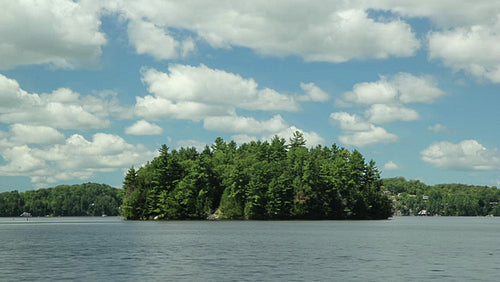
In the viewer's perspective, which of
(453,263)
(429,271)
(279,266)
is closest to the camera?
(429,271)

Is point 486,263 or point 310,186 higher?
point 310,186

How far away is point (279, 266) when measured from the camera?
160 feet

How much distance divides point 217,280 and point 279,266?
31.9 feet

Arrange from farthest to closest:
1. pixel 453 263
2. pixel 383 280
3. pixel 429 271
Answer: pixel 453 263 < pixel 429 271 < pixel 383 280

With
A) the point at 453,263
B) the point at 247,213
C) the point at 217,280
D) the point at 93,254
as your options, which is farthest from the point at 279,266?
the point at 247,213

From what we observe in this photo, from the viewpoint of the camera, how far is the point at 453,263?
5181cm

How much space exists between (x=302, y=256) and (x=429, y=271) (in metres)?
15.6

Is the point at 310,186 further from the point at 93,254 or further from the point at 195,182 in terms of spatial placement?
the point at 93,254

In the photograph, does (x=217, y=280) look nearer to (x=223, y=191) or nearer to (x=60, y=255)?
(x=60, y=255)

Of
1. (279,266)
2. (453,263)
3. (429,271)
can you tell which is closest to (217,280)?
(279,266)

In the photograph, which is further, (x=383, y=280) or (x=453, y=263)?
(x=453, y=263)

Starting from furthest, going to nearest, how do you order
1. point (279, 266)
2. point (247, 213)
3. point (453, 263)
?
point (247, 213) < point (453, 263) < point (279, 266)

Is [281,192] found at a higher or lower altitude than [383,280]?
higher

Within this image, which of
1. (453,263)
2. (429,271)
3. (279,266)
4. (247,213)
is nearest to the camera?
(429,271)
